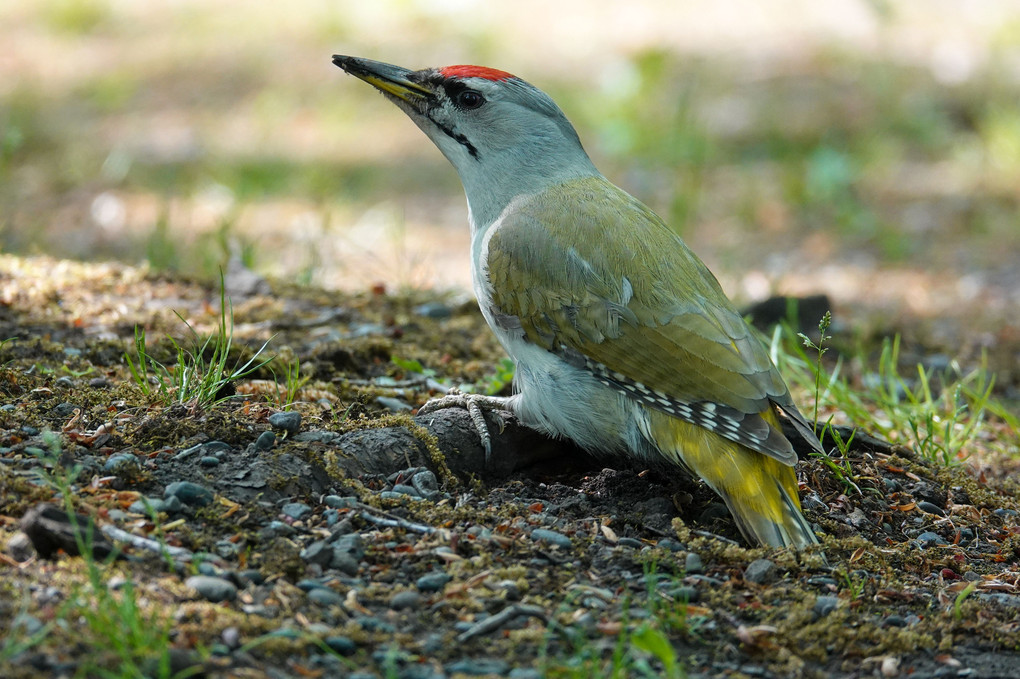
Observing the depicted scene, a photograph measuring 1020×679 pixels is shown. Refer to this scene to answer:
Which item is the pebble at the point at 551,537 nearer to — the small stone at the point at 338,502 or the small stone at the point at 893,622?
the small stone at the point at 338,502

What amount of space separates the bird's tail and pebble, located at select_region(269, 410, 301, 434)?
1265 mm

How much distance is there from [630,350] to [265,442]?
1356 mm

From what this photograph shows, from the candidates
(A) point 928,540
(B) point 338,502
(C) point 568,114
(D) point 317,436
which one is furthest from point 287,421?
(C) point 568,114

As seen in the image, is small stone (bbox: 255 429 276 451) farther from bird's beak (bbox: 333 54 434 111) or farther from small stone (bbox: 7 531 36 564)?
bird's beak (bbox: 333 54 434 111)

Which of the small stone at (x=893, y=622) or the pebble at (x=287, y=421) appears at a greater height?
A: the pebble at (x=287, y=421)

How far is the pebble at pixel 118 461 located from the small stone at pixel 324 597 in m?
0.82

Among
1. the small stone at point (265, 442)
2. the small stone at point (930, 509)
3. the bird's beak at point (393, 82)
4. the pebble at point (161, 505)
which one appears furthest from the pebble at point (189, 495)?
the small stone at point (930, 509)

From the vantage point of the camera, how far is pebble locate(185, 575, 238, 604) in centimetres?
279

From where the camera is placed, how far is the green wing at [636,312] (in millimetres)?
3818

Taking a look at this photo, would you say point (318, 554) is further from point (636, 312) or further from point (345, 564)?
point (636, 312)

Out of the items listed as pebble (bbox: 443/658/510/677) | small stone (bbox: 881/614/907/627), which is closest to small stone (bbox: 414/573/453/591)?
pebble (bbox: 443/658/510/677)

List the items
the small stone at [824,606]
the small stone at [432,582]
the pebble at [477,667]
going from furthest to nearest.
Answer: the small stone at [824,606] → the small stone at [432,582] → the pebble at [477,667]

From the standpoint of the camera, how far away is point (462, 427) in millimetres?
4070

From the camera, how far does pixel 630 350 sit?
399cm
